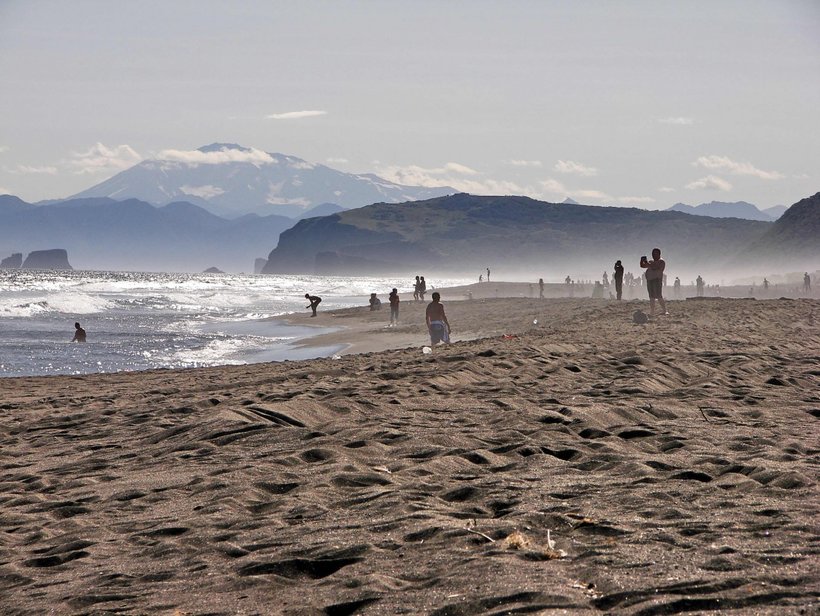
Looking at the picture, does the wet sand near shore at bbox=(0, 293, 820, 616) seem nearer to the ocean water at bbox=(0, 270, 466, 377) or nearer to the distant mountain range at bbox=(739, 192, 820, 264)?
the ocean water at bbox=(0, 270, 466, 377)

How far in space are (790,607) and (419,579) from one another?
4.74 feet

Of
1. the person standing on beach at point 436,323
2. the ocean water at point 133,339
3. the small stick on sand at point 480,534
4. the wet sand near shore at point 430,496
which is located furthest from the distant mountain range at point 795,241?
the small stick on sand at point 480,534

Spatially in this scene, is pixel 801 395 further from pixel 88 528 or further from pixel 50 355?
pixel 50 355

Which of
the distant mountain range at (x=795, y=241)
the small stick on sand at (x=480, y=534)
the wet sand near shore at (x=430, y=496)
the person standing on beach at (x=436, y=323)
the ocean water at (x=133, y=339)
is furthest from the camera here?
the distant mountain range at (x=795, y=241)

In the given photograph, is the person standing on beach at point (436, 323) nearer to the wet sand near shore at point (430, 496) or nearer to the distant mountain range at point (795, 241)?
the wet sand near shore at point (430, 496)

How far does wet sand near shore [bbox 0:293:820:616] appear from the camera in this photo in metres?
3.58

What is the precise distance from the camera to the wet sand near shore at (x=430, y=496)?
358 cm

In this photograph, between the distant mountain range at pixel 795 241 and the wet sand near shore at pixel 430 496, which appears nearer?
the wet sand near shore at pixel 430 496

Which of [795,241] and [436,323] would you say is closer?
[436,323]

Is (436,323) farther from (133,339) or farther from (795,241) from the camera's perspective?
(795,241)

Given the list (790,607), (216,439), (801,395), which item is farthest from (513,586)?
(801,395)

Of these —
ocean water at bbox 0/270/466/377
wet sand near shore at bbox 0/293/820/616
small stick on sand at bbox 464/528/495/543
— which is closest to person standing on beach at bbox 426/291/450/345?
ocean water at bbox 0/270/466/377

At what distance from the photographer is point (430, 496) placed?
16.6 ft

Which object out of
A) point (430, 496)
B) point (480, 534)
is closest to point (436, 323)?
point (430, 496)
